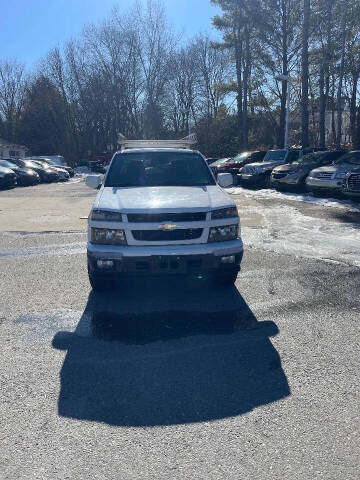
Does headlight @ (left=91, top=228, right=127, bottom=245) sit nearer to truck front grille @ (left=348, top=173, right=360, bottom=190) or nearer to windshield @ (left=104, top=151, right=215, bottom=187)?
windshield @ (left=104, top=151, right=215, bottom=187)

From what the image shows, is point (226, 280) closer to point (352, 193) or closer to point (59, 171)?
point (352, 193)

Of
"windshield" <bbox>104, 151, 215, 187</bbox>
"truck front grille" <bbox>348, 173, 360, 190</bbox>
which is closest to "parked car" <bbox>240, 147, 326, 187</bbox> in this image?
"truck front grille" <bbox>348, 173, 360, 190</bbox>

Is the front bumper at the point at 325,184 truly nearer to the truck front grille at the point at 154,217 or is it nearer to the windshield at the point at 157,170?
the windshield at the point at 157,170

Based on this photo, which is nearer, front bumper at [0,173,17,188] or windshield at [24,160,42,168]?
front bumper at [0,173,17,188]

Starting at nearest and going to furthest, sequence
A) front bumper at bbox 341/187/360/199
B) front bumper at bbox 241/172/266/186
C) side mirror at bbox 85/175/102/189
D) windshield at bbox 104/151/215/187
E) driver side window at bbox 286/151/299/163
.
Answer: windshield at bbox 104/151/215/187
side mirror at bbox 85/175/102/189
front bumper at bbox 341/187/360/199
front bumper at bbox 241/172/266/186
driver side window at bbox 286/151/299/163

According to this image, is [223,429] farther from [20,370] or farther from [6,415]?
[20,370]

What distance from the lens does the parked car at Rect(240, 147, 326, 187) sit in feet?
67.0

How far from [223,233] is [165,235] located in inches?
27.0

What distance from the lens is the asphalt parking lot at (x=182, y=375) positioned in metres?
2.61

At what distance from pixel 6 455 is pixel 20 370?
1.10 metres

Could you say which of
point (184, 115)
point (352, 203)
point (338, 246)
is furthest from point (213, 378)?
point (184, 115)

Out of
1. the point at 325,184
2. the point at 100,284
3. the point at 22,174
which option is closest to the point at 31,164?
the point at 22,174

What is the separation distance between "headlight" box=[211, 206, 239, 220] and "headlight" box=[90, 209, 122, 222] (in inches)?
42.1

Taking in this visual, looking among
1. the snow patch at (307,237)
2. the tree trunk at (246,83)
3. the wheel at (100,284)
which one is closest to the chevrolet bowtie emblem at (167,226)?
the wheel at (100,284)
